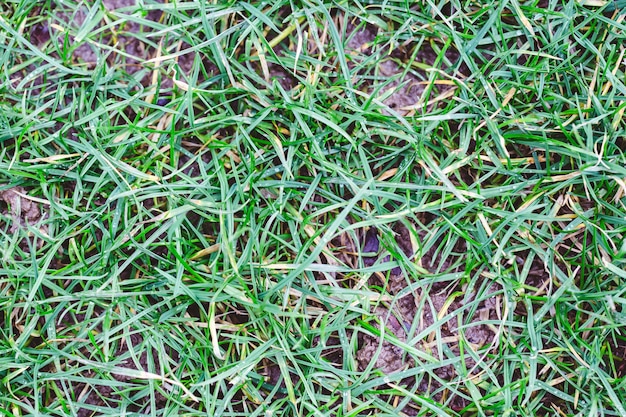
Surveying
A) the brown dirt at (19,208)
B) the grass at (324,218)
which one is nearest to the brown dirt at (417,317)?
the grass at (324,218)

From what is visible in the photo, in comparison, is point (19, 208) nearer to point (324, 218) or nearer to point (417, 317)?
point (324, 218)

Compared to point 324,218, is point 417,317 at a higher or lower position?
lower

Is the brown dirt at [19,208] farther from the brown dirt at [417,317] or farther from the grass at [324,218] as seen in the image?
the brown dirt at [417,317]

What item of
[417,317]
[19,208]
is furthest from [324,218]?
[19,208]

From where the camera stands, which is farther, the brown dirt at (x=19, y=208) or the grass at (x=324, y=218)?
the brown dirt at (x=19, y=208)

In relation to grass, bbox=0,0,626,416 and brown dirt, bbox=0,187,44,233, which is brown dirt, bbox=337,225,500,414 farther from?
brown dirt, bbox=0,187,44,233

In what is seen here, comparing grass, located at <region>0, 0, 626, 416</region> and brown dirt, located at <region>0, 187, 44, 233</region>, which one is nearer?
grass, located at <region>0, 0, 626, 416</region>

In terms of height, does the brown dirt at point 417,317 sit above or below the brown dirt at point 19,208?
below

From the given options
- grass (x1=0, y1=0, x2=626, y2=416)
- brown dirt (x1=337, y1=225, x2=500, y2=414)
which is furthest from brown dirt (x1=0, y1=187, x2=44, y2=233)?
brown dirt (x1=337, y1=225, x2=500, y2=414)
